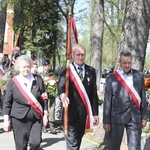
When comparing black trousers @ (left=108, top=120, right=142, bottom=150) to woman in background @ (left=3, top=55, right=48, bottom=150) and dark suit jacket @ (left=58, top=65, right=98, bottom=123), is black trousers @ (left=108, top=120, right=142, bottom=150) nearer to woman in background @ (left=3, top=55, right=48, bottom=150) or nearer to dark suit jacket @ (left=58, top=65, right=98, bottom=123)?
dark suit jacket @ (left=58, top=65, right=98, bottom=123)

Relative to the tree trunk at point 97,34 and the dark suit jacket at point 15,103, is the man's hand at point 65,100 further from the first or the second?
the tree trunk at point 97,34

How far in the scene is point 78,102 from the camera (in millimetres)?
5234

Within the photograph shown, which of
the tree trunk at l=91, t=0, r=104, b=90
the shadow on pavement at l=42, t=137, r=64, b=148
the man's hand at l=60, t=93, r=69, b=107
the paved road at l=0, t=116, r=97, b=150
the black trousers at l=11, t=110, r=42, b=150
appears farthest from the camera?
the tree trunk at l=91, t=0, r=104, b=90

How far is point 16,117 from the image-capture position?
17.2ft

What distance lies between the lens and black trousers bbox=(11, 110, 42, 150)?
5.28 meters

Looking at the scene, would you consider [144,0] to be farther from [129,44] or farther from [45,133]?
[45,133]

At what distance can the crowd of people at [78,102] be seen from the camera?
5227mm

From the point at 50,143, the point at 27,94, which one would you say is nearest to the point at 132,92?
the point at 27,94

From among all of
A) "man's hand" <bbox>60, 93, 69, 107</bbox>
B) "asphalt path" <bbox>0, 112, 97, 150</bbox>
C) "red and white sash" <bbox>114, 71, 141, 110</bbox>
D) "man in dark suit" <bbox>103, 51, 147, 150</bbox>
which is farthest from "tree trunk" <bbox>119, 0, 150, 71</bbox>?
"man's hand" <bbox>60, 93, 69, 107</bbox>

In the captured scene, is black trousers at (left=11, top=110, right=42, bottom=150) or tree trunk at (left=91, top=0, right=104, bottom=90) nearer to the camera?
black trousers at (left=11, top=110, right=42, bottom=150)

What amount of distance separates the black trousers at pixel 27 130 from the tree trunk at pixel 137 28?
9.87 feet

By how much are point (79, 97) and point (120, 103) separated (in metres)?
0.58

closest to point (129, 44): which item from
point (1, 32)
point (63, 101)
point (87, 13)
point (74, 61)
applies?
point (74, 61)

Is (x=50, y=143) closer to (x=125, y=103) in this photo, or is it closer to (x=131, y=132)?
(x=131, y=132)
